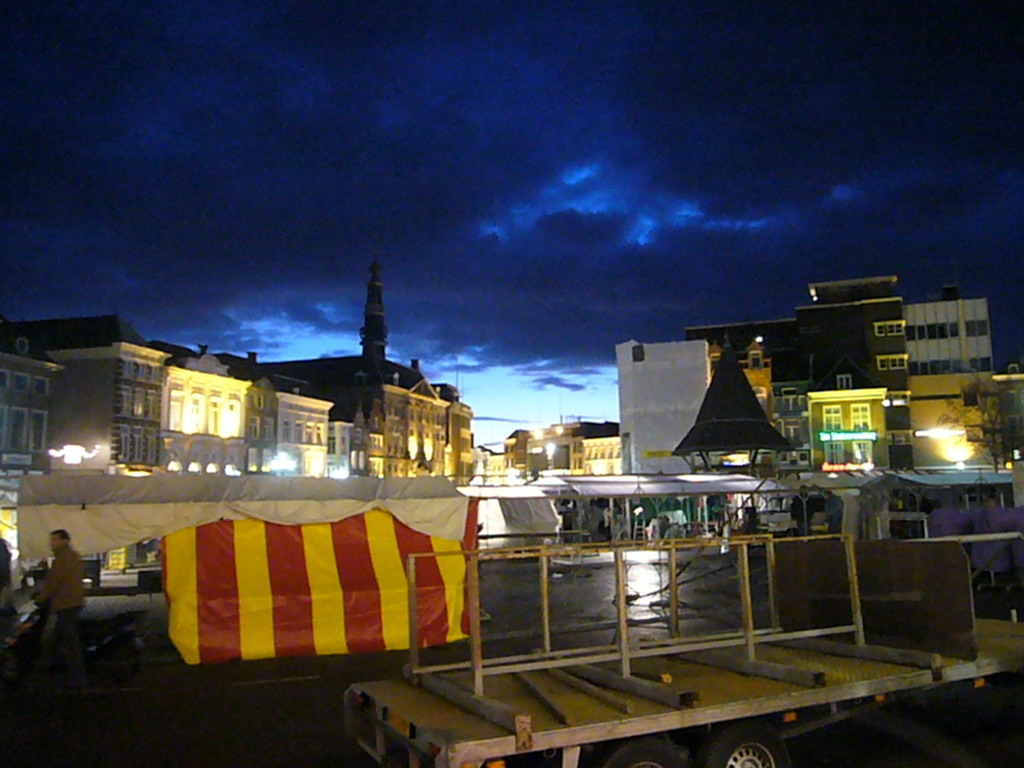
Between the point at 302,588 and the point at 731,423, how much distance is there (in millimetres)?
17000

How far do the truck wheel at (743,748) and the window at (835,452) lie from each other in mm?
57584

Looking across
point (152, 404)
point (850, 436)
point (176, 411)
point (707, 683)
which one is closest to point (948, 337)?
point (850, 436)

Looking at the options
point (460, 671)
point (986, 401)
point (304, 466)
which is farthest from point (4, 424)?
point (986, 401)

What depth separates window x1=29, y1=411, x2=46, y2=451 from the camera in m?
46.0

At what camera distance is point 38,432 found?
153ft

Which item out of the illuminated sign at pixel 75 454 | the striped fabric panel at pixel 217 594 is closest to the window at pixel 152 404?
the illuminated sign at pixel 75 454

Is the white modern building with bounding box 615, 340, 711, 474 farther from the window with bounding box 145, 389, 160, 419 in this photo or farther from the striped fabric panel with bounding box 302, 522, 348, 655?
the striped fabric panel with bounding box 302, 522, 348, 655

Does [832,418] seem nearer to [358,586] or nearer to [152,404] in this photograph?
[152,404]

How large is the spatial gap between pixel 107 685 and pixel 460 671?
20.5ft

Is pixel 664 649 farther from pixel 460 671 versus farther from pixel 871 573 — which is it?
pixel 871 573

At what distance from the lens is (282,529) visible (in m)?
12.8

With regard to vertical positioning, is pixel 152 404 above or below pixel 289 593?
above

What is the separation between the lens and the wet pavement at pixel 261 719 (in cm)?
766

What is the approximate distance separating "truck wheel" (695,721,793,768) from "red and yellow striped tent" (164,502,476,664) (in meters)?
6.53
